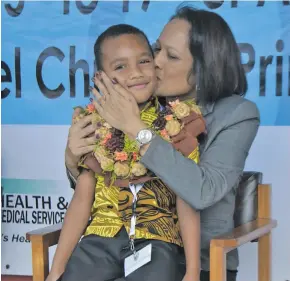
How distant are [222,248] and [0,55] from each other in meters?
2.18

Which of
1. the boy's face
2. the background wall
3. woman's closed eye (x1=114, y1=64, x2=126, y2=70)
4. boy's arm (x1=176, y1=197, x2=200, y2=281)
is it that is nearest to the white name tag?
boy's arm (x1=176, y1=197, x2=200, y2=281)

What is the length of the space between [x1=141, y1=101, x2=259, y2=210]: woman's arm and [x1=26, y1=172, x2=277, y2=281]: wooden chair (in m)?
0.16

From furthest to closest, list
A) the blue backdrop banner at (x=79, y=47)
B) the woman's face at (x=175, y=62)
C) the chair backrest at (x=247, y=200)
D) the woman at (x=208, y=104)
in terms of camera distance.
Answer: the blue backdrop banner at (x=79, y=47), the chair backrest at (x=247, y=200), the woman's face at (x=175, y=62), the woman at (x=208, y=104)

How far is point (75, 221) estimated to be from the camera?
2566 mm

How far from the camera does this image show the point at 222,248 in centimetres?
233

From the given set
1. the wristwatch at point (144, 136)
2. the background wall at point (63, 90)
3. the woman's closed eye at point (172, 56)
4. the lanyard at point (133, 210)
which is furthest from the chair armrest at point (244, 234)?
the background wall at point (63, 90)

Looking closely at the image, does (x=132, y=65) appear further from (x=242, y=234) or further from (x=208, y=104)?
(x=242, y=234)

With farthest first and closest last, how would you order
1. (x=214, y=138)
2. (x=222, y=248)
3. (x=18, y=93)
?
(x=18, y=93)
(x=214, y=138)
(x=222, y=248)

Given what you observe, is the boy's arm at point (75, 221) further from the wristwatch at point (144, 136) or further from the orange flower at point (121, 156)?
the wristwatch at point (144, 136)

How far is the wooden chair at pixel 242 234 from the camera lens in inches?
92.5

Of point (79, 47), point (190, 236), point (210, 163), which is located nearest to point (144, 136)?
point (210, 163)

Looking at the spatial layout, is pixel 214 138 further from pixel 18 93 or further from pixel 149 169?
pixel 18 93

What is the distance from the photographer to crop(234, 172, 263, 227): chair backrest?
9.36 feet

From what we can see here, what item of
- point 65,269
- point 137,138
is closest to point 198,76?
point 137,138
